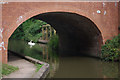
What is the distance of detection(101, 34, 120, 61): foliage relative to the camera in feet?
26.4

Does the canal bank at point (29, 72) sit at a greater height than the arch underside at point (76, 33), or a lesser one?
lesser

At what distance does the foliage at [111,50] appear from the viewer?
8052 mm

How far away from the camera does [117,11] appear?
348 inches

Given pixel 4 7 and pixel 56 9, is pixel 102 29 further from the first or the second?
pixel 4 7

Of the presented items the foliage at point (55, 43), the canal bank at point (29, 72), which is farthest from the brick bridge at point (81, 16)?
the foliage at point (55, 43)

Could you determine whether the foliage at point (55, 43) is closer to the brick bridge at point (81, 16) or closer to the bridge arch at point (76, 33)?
the bridge arch at point (76, 33)

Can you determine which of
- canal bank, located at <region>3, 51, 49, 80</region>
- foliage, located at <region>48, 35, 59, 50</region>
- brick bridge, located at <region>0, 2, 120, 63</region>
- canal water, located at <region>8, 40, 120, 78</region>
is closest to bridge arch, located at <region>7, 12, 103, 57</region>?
brick bridge, located at <region>0, 2, 120, 63</region>

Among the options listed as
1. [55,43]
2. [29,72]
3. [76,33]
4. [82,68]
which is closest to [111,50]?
[82,68]

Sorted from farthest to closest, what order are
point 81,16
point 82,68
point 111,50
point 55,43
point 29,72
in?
point 55,43
point 81,16
point 111,50
point 82,68
point 29,72

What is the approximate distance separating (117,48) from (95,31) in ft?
5.00

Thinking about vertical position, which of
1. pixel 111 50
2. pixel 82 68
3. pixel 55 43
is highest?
pixel 55 43

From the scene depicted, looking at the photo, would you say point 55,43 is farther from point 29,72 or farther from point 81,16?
point 29,72

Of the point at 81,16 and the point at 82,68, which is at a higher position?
the point at 81,16

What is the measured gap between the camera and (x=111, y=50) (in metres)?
8.11
